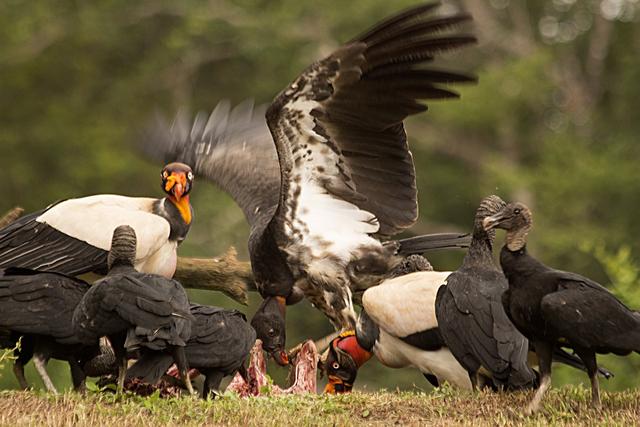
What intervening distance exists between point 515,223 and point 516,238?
3.8 inches

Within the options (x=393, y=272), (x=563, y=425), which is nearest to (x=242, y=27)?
(x=393, y=272)

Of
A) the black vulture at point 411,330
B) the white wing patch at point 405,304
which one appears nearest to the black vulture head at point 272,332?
the black vulture at point 411,330

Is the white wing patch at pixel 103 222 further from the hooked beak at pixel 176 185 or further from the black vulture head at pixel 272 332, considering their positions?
the black vulture head at pixel 272 332

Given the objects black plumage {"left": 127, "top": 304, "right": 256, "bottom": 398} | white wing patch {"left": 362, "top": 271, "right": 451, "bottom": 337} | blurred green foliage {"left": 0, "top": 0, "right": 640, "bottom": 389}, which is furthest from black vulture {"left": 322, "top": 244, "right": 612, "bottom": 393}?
blurred green foliage {"left": 0, "top": 0, "right": 640, "bottom": 389}

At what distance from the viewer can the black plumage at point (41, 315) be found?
7.16m

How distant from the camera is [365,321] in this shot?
8625 millimetres

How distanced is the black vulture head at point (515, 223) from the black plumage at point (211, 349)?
1.63 meters

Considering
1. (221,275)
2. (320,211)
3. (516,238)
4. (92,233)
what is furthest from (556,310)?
(221,275)

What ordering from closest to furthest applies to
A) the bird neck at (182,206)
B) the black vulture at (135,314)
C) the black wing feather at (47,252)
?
the black vulture at (135,314)
the black wing feather at (47,252)
the bird neck at (182,206)

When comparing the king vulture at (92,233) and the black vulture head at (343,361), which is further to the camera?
the black vulture head at (343,361)

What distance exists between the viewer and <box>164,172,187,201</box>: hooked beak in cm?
894

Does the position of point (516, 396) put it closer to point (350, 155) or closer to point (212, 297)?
point (350, 155)

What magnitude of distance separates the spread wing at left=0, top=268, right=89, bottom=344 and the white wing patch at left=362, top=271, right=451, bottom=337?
1.91 m

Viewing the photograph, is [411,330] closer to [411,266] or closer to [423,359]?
[423,359]
